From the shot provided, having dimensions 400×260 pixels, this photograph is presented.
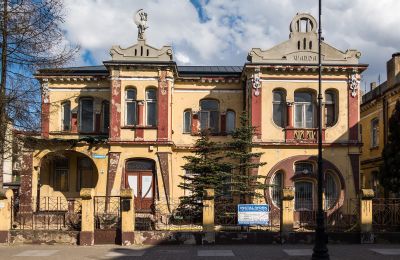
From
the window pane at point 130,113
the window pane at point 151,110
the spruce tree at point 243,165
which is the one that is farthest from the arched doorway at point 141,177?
the spruce tree at point 243,165

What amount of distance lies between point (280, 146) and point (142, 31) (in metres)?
10.0

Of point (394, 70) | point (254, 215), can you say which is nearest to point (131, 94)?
point (254, 215)

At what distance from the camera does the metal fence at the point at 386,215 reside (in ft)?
69.1

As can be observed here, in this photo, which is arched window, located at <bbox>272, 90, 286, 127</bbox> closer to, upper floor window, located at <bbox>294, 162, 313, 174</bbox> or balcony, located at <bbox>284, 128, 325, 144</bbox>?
balcony, located at <bbox>284, 128, 325, 144</bbox>

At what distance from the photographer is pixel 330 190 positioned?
1129 inches

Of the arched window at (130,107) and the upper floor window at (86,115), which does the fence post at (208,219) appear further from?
the upper floor window at (86,115)

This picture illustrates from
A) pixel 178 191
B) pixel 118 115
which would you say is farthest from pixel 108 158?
pixel 178 191

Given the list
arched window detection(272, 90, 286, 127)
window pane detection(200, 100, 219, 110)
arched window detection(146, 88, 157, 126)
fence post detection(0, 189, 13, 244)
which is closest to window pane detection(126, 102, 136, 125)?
arched window detection(146, 88, 157, 126)

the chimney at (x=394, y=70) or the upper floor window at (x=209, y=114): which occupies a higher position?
the chimney at (x=394, y=70)

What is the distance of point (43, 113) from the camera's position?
20203 mm

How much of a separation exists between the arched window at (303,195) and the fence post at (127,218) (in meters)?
11.4

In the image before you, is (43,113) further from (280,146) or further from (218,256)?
(280,146)

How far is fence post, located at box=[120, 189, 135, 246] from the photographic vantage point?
20016mm

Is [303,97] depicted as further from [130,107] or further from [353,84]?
[130,107]
